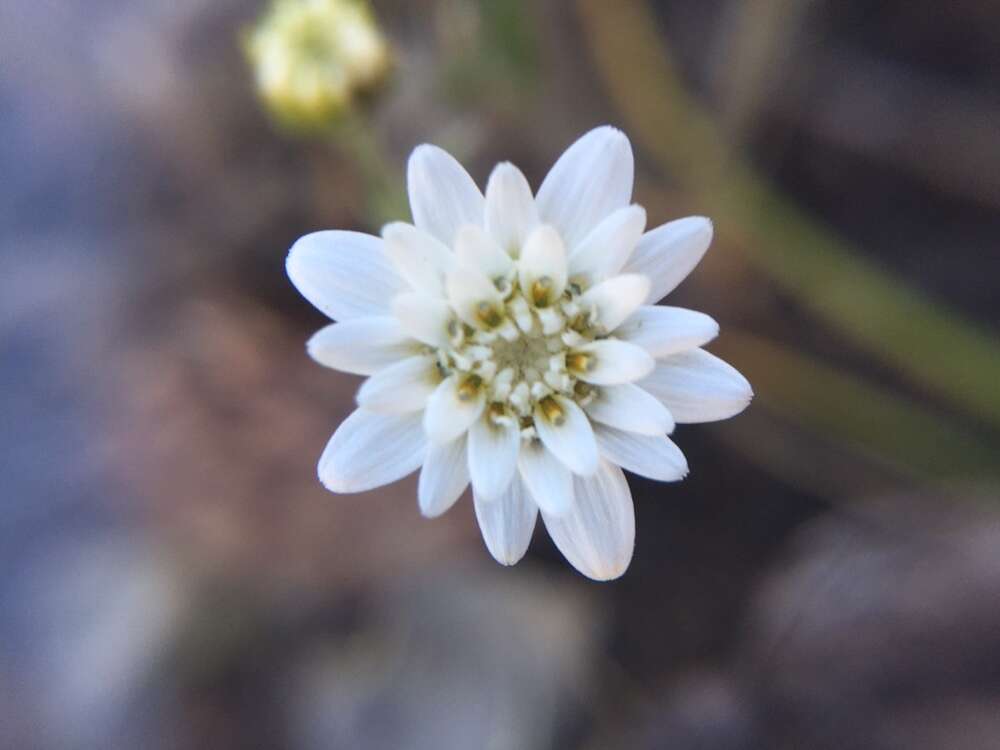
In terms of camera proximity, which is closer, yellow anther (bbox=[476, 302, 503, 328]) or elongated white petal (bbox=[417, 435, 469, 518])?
elongated white petal (bbox=[417, 435, 469, 518])

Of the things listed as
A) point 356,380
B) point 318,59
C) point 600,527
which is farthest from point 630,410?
Result: point 356,380

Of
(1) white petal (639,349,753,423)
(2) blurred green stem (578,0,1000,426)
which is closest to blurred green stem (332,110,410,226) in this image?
(2) blurred green stem (578,0,1000,426)

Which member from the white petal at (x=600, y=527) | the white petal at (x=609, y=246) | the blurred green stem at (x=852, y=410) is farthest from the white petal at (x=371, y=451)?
the blurred green stem at (x=852, y=410)

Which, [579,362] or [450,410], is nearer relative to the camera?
[450,410]

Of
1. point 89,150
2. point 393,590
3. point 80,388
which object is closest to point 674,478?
point 393,590

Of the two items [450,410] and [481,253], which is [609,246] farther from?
[450,410]

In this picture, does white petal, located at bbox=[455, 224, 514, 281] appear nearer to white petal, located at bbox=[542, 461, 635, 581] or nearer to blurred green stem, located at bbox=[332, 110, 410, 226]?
white petal, located at bbox=[542, 461, 635, 581]

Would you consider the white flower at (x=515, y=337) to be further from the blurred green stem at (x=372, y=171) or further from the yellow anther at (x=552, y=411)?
the blurred green stem at (x=372, y=171)
